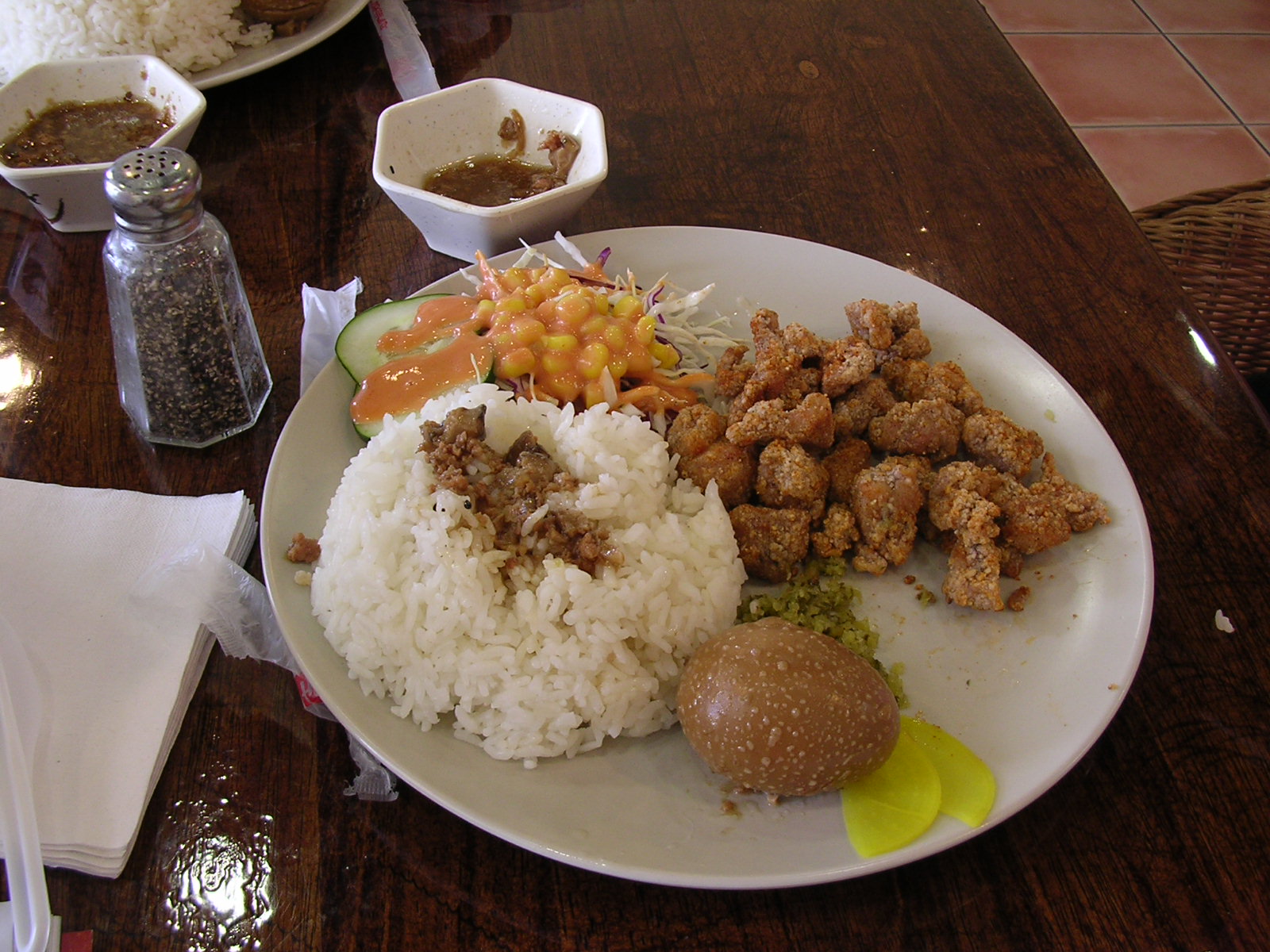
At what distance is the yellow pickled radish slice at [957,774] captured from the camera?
156cm

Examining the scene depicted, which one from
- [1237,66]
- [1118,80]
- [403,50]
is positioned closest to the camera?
[403,50]

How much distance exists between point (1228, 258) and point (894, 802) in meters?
2.49

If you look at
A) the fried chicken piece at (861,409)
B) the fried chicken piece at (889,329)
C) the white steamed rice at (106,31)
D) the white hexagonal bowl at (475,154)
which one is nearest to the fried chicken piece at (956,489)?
the fried chicken piece at (861,409)

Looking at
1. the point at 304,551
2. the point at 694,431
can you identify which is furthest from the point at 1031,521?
the point at 304,551

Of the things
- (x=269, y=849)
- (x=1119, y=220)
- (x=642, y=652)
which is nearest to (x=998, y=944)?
(x=642, y=652)

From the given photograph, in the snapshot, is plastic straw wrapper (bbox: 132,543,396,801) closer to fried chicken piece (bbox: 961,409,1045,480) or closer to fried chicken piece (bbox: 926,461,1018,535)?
fried chicken piece (bbox: 926,461,1018,535)

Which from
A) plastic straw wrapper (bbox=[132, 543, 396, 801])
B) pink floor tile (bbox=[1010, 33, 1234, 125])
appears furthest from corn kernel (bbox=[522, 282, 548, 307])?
pink floor tile (bbox=[1010, 33, 1234, 125])

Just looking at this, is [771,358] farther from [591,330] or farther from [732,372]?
[591,330]

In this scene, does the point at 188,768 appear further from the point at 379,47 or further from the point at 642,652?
the point at 379,47

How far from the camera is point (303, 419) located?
2.14 m

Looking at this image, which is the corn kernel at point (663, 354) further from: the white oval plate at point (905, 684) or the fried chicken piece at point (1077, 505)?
the fried chicken piece at point (1077, 505)

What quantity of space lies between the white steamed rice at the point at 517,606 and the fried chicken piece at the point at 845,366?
0.51m

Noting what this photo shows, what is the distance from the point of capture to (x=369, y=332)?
7.57 ft

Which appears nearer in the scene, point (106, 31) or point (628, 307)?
point (628, 307)
